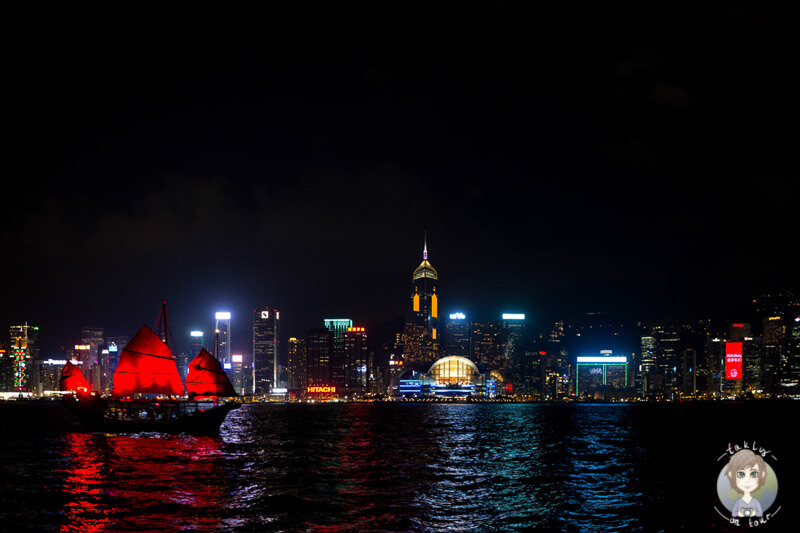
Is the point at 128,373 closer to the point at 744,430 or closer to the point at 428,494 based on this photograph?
the point at 428,494

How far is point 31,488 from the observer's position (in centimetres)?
4922

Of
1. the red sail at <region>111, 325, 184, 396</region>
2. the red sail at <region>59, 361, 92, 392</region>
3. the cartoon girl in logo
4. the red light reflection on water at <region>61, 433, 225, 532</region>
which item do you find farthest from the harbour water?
the red sail at <region>59, 361, 92, 392</region>

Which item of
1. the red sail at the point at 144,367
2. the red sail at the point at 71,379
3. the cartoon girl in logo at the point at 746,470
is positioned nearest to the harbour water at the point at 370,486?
the cartoon girl in logo at the point at 746,470

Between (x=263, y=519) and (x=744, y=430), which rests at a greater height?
(x=263, y=519)

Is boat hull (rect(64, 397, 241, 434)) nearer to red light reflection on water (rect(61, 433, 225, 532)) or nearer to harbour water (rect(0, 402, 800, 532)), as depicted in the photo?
harbour water (rect(0, 402, 800, 532))

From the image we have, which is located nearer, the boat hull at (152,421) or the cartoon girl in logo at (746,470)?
the cartoon girl in logo at (746,470)

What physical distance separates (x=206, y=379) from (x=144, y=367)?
34.9ft

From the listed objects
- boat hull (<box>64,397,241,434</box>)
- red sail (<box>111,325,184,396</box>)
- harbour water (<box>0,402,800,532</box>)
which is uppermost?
red sail (<box>111,325,184,396</box>)

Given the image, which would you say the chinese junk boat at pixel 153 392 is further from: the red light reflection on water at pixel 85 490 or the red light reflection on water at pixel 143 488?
the red light reflection on water at pixel 85 490

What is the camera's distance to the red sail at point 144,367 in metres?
124

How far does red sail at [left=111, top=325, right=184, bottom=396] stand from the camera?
12412 cm

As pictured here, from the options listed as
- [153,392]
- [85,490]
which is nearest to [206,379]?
[153,392]

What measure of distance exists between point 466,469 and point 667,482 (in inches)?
584

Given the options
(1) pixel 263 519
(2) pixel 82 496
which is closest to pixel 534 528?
(1) pixel 263 519
